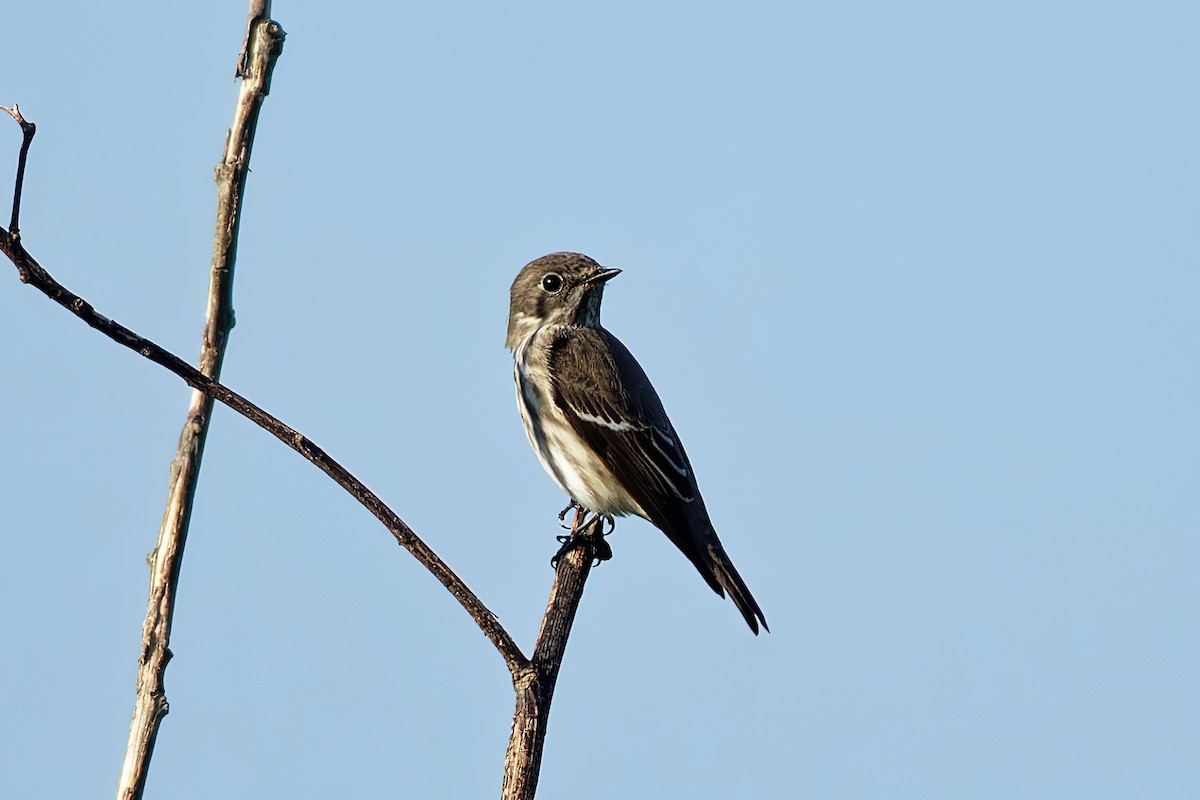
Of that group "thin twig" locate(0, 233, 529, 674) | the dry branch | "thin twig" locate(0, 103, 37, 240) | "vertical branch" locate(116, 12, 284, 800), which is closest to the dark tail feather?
the dry branch

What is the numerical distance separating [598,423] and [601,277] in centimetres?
121

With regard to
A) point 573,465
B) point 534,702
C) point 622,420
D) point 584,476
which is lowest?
point 534,702

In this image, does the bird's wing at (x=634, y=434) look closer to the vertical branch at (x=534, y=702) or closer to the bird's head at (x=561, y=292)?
the bird's head at (x=561, y=292)

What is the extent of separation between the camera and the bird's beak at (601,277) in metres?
9.80

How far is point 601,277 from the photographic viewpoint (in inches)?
385

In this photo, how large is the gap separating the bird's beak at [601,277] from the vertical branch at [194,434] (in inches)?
188

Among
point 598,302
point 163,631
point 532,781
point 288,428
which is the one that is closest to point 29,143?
point 288,428

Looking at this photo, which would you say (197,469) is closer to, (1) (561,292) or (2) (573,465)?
(2) (573,465)

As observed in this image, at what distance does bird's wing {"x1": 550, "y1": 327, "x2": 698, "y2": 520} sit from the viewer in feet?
29.4

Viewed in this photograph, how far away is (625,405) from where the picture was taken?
9320 mm

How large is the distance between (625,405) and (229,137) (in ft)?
15.2


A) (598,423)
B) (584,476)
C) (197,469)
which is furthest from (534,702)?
(598,423)

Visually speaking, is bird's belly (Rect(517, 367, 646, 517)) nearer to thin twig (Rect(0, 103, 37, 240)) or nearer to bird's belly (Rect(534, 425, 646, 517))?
bird's belly (Rect(534, 425, 646, 517))

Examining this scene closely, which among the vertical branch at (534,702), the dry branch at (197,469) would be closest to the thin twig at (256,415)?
the dry branch at (197,469)
